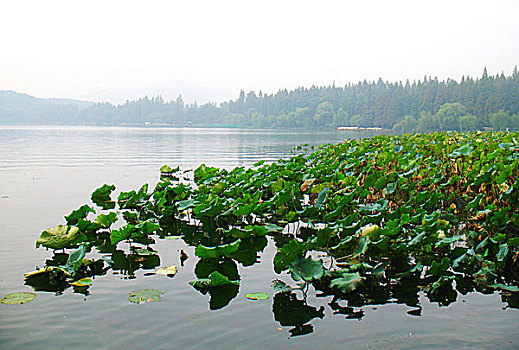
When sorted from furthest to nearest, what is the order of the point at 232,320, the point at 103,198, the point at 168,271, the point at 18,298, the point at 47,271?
the point at 103,198 < the point at 168,271 < the point at 47,271 < the point at 18,298 < the point at 232,320

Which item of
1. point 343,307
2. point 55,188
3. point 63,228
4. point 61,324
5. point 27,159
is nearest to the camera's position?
point 61,324

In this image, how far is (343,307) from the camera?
13.2 ft

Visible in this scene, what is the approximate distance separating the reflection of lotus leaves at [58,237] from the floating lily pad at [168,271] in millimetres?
1039

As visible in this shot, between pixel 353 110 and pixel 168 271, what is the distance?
124397mm

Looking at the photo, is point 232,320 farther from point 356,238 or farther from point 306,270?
point 356,238

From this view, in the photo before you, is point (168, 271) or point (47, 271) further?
point (168, 271)

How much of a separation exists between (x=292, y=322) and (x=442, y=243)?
Answer: 6.15ft

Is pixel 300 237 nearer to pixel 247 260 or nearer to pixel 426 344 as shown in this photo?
pixel 247 260

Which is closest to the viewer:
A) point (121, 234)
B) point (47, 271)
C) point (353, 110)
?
point (47, 271)

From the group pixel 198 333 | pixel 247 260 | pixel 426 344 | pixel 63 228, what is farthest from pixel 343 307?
pixel 63 228

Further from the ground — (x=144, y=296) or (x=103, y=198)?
(x=103, y=198)

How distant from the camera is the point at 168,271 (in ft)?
16.2

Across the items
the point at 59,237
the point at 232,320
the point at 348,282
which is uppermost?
the point at 59,237

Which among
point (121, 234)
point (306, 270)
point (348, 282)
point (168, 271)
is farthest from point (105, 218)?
point (348, 282)
